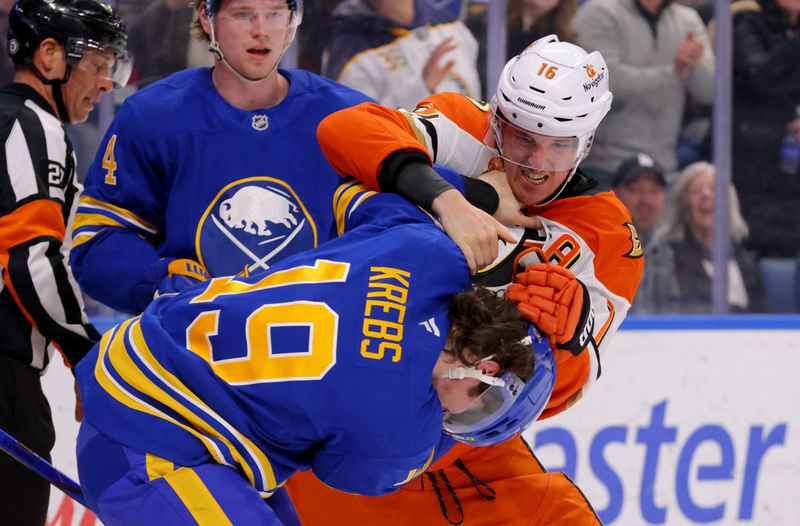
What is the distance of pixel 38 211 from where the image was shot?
263 cm

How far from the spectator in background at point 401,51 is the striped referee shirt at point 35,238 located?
185 cm

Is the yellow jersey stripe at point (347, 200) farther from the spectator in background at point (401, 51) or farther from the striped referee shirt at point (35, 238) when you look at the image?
the spectator in background at point (401, 51)

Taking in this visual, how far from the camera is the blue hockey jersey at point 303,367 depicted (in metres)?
1.75

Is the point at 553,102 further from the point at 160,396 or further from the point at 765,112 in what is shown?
the point at 765,112

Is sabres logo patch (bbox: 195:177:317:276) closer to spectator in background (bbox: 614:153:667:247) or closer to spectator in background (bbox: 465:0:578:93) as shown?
spectator in background (bbox: 465:0:578:93)

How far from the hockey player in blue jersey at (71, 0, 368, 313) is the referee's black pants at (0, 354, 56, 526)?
0.38 m

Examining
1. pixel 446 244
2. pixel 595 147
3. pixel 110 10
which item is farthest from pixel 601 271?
pixel 595 147

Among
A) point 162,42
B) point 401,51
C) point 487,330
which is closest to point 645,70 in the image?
point 401,51

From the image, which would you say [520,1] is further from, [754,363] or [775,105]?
[754,363]

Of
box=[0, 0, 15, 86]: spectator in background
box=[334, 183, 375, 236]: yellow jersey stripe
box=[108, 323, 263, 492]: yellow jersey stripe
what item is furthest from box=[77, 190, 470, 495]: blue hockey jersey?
box=[0, 0, 15, 86]: spectator in background

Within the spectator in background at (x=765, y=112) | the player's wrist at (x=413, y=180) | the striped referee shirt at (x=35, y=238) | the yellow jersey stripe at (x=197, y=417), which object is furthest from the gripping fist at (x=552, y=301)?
the spectator in background at (x=765, y=112)

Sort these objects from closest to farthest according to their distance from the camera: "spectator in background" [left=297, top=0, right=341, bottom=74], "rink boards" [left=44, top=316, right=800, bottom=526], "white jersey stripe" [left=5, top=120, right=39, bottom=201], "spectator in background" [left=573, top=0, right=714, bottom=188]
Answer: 1. "white jersey stripe" [left=5, top=120, right=39, bottom=201]
2. "rink boards" [left=44, top=316, right=800, bottom=526]
3. "spectator in background" [left=297, top=0, right=341, bottom=74]
4. "spectator in background" [left=573, top=0, right=714, bottom=188]

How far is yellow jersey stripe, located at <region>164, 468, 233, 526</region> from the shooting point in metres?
1.73

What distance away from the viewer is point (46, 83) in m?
2.80
